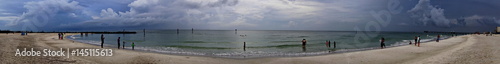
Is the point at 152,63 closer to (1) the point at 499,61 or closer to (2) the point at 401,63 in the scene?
(2) the point at 401,63

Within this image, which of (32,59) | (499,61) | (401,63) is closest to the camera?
(499,61)

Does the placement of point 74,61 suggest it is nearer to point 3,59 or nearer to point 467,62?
point 3,59

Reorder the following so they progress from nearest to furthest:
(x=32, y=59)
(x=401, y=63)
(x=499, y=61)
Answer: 1. (x=499, y=61)
2. (x=32, y=59)
3. (x=401, y=63)

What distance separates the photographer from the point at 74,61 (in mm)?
12594

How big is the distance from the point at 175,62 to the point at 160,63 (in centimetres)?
78

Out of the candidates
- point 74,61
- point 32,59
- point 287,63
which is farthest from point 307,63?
point 32,59

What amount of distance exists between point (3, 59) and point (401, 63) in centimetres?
1940

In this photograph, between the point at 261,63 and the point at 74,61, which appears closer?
the point at 74,61

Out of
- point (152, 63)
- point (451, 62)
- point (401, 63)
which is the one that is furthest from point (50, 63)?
point (451, 62)

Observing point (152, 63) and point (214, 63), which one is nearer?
point (152, 63)

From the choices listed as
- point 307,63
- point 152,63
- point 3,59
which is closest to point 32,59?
point 3,59

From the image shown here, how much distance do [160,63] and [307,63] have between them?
24.2 feet

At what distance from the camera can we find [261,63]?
45.5 feet

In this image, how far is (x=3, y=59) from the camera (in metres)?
12.6
